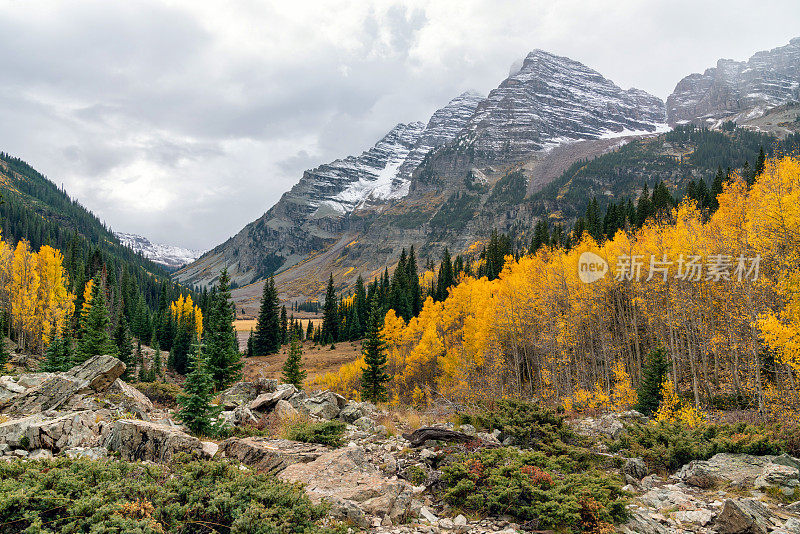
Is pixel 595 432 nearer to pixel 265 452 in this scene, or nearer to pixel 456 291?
pixel 265 452

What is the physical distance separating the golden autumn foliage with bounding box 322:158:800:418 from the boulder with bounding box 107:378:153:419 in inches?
1045

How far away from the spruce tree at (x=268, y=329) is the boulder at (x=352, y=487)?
206 ft

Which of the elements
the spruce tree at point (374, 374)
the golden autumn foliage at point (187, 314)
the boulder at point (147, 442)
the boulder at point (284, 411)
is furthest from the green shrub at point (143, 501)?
the golden autumn foliage at point (187, 314)

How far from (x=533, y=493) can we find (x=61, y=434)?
13706 mm

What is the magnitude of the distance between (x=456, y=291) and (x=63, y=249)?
610 feet

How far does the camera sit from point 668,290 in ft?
87.5

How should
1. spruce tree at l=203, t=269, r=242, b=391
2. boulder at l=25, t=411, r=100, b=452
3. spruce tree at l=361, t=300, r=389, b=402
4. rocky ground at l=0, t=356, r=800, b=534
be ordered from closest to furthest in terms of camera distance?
rocky ground at l=0, t=356, r=800, b=534, boulder at l=25, t=411, r=100, b=452, spruce tree at l=203, t=269, r=242, b=391, spruce tree at l=361, t=300, r=389, b=402

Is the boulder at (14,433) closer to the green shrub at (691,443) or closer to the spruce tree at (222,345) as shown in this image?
the spruce tree at (222,345)

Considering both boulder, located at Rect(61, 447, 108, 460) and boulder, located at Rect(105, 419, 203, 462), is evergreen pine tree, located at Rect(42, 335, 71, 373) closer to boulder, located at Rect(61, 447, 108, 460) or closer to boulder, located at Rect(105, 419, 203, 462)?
boulder, located at Rect(61, 447, 108, 460)

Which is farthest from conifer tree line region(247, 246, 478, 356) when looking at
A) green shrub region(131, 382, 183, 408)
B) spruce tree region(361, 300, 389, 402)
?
green shrub region(131, 382, 183, 408)

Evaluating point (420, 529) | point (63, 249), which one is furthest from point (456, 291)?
point (63, 249)

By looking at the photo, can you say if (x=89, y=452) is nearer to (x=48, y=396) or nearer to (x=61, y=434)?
(x=61, y=434)

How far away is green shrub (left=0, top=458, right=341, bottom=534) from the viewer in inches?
247

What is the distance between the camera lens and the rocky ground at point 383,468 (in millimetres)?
8891
